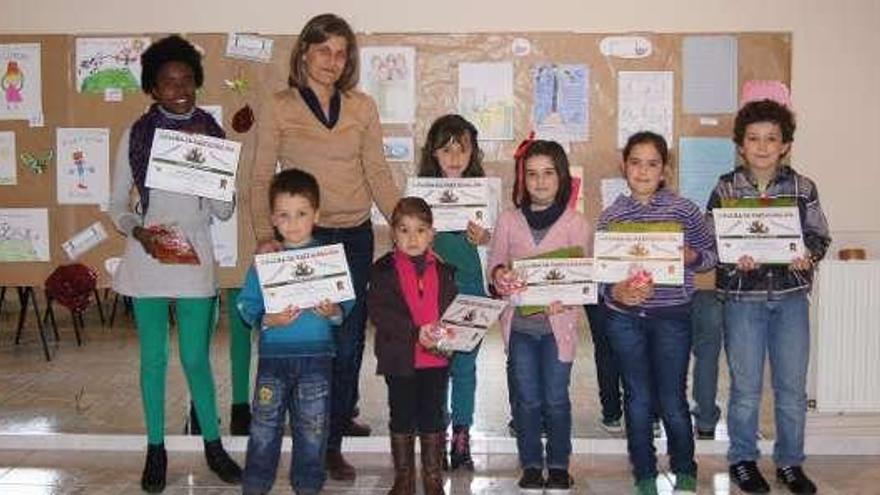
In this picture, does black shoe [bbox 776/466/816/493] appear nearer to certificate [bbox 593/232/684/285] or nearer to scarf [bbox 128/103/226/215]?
certificate [bbox 593/232/684/285]

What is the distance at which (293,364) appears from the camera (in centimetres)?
328

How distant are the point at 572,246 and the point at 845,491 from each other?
136cm

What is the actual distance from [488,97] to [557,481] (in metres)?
1.73

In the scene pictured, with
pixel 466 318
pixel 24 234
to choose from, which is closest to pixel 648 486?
pixel 466 318

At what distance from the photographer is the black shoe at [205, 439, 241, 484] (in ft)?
12.0

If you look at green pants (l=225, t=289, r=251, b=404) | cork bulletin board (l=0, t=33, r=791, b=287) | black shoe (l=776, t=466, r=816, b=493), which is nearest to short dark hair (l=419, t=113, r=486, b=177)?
cork bulletin board (l=0, t=33, r=791, b=287)

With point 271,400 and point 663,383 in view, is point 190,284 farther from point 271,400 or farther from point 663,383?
point 663,383

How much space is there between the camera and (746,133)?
350cm

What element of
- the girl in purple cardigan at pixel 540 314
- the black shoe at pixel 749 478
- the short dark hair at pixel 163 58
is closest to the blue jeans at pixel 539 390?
the girl in purple cardigan at pixel 540 314

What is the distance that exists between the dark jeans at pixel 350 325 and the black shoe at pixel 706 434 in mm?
1553

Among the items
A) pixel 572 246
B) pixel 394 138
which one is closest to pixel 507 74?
pixel 394 138

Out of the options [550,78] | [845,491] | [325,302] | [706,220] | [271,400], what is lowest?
[845,491]

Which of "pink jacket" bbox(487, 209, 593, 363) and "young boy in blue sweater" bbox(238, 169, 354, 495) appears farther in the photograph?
"pink jacket" bbox(487, 209, 593, 363)

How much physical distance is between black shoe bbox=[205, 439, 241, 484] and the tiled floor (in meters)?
0.05
